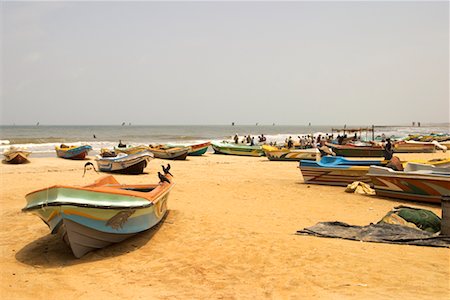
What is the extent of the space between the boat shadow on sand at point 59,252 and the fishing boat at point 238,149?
23664mm

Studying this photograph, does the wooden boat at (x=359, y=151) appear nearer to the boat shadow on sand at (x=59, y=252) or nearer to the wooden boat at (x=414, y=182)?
the wooden boat at (x=414, y=182)

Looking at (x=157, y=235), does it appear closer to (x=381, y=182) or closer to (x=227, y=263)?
(x=227, y=263)

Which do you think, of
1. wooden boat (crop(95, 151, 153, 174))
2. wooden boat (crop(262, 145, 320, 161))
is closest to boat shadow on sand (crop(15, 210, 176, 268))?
wooden boat (crop(95, 151, 153, 174))

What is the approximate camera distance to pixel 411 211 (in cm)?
913

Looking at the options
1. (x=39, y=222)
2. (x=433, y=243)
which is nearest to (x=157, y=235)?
(x=39, y=222)

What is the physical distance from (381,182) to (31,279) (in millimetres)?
10093

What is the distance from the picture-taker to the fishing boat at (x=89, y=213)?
684 cm

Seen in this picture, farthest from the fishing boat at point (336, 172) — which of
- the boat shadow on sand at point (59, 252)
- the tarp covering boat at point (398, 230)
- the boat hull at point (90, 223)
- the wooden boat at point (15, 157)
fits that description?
the wooden boat at point (15, 157)

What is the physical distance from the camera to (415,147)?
33.1m

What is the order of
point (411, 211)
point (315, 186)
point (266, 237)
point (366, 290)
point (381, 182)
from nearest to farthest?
point (366, 290) → point (266, 237) → point (411, 211) → point (381, 182) → point (315, 186)

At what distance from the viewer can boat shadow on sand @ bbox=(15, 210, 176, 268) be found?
7.19 metres

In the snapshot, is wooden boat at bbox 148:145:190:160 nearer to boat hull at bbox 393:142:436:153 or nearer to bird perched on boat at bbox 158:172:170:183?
boat hull at bbox 393:142:436:153

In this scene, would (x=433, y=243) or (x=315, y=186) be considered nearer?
(x=433, y=243)

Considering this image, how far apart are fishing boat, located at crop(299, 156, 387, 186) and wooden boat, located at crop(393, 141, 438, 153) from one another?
63.0 ft
